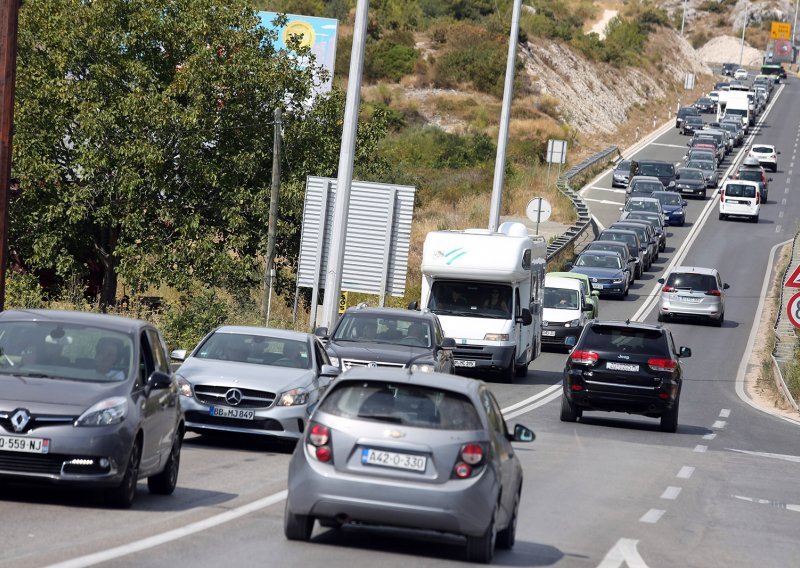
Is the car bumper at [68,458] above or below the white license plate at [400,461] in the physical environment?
below

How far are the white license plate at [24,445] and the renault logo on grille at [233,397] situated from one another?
561 cm

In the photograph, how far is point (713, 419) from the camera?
27.8 metres

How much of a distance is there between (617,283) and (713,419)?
2236cm

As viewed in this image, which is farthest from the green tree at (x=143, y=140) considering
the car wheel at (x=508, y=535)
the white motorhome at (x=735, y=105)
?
the white motorhome at (x=735, y=105)

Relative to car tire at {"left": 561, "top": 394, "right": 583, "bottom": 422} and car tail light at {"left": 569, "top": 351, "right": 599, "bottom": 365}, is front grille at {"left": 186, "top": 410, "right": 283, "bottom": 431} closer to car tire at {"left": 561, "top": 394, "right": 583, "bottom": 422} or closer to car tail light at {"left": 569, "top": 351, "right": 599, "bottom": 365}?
car tail light at {"left": 569, "top": 351, "right": 599, "bottom": 365}

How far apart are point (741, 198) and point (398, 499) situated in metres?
62.7

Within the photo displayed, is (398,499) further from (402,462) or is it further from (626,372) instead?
(626,372)

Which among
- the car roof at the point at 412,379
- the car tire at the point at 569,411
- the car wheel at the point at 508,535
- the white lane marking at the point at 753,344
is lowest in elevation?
the white lane marking at the point at 753,344

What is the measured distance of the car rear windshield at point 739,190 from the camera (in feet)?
229

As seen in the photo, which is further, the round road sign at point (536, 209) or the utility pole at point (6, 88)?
the round road sign at point (536, 209)

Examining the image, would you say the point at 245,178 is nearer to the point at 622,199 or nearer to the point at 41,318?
the point at 41,318

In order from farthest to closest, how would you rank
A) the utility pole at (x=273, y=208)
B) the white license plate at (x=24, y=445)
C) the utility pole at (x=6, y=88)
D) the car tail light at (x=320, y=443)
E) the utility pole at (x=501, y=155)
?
the utility pole at (x=501, y=155) < the utility pole at (x=273, y=208) < the utility pole at (x=6, y=88) < the white license plate at (x=24, y=445) < the car tail light at (x=320, y=443)

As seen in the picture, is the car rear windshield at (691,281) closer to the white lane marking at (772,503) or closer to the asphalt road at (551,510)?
the asphalt road at (551,510)

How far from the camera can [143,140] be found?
112 feet
